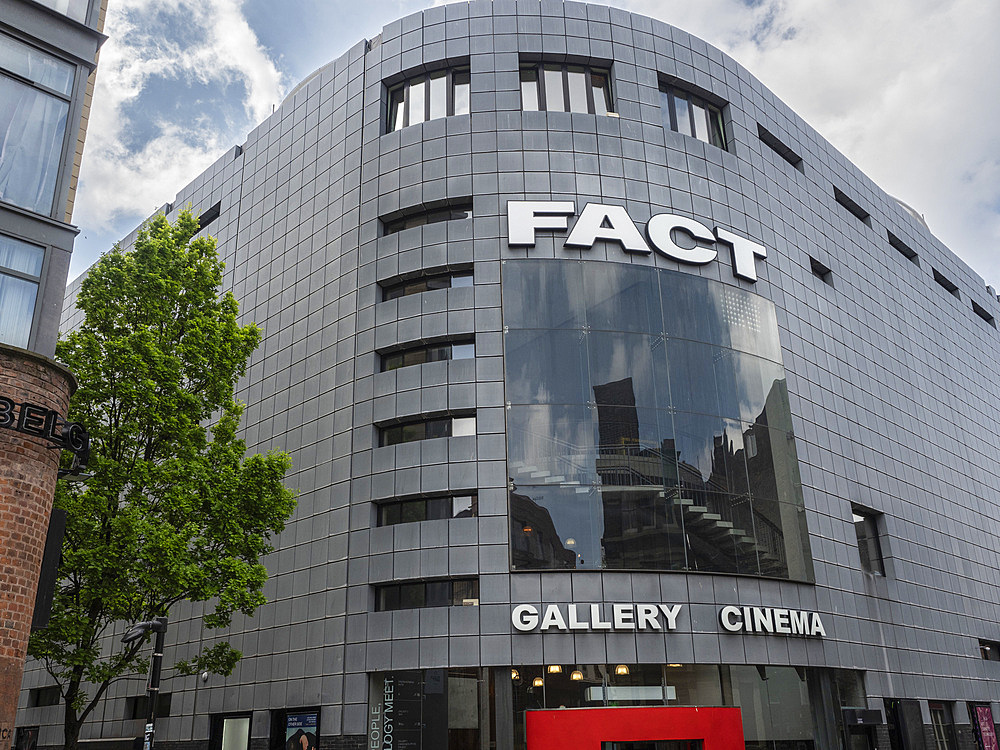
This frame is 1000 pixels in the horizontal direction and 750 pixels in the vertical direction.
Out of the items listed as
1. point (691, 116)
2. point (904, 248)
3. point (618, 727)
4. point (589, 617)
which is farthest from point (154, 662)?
point (904, 248)

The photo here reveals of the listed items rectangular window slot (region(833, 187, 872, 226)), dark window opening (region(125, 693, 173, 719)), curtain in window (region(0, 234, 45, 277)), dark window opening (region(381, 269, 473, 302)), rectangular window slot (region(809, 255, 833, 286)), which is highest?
rectangular window slot (region(833, 187, 872, 226))

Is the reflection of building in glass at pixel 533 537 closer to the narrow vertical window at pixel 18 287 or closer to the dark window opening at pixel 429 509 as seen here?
the dark window opening at pixel 429 509

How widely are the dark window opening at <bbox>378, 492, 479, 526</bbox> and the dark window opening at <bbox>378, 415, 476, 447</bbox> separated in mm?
2143

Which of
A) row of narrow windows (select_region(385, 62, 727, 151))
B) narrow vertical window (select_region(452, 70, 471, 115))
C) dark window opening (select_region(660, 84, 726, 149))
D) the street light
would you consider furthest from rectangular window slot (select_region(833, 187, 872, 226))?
the street light

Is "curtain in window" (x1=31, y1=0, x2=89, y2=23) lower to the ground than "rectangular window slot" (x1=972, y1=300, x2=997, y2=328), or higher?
lower

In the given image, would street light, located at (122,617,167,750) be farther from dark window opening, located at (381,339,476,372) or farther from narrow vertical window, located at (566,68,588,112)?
narrow vertical window, located at (566,68,588,112)

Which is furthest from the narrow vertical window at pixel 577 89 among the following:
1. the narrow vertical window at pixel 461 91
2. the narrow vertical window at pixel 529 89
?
the narrow vertical window at pixel 461 91

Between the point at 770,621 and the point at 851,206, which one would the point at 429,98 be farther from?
the point at 851,206

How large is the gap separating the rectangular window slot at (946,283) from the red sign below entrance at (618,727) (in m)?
36.5

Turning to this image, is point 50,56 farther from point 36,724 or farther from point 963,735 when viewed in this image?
point 963,735

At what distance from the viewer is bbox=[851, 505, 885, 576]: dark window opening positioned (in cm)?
3566

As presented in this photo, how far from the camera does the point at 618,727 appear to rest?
24750mm

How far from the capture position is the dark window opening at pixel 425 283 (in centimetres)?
3075

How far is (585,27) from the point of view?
34.5 m
